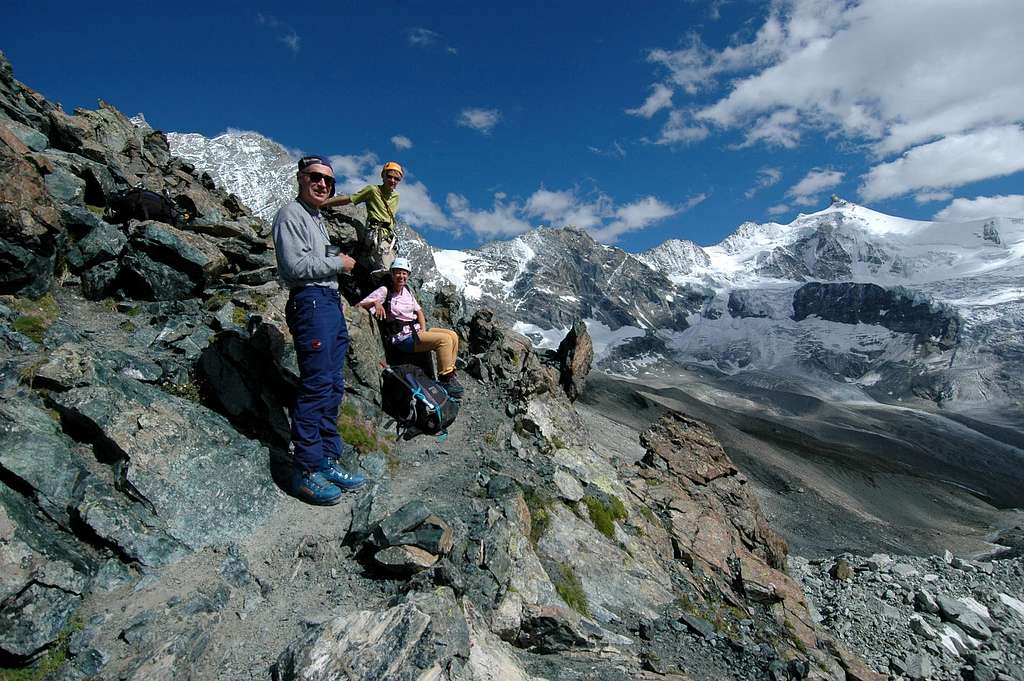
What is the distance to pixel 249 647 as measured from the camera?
5.38m

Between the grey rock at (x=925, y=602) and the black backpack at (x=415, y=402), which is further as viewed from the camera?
the grey rock at (x=925, y=602)

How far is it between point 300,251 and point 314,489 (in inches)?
135

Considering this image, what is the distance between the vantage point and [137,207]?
1459 centimetres

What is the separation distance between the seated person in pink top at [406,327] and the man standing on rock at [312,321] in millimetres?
3952

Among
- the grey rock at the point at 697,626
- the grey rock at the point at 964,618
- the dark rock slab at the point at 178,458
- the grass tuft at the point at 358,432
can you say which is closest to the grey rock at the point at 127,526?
the dark rock slab at the point at 178,458

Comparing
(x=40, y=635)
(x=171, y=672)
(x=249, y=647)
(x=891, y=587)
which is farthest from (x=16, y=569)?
(x=891, y=587)

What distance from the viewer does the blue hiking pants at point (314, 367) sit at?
7.31m

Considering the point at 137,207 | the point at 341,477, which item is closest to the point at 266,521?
the point at 341,477

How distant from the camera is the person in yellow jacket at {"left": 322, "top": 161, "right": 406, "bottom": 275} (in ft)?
40.1

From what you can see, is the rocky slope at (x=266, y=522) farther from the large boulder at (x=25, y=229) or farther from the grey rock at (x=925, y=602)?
the grey rock at (x=925, y=602)

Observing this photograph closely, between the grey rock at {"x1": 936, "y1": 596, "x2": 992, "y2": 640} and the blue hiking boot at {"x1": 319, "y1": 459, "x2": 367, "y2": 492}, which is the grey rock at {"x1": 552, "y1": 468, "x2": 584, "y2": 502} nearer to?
the blue hiking boot at {"x1": 319, "y1": 459, "x2": 367, "y2": 492}

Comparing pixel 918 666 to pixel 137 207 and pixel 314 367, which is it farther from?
pixel 137 207

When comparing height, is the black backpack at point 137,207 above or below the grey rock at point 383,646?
above

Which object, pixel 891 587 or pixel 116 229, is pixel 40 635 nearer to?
pixel 116 229
